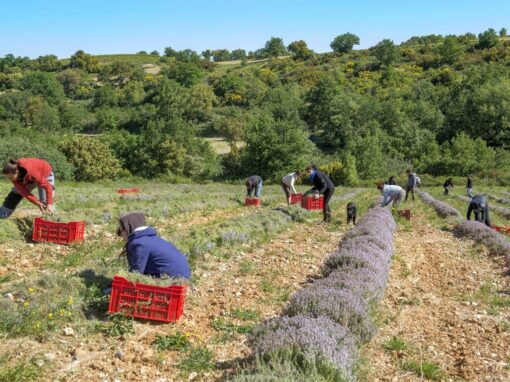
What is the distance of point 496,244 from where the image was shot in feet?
37.0

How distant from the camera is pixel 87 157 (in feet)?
173

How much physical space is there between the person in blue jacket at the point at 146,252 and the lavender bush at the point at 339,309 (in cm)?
167

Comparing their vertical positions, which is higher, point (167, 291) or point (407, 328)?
point (167, 291)

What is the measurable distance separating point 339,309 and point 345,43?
16122 centimetres

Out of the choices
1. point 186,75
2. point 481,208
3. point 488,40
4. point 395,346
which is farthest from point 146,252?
point 488,40

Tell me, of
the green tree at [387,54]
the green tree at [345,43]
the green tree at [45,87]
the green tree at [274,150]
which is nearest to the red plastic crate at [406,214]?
the green tree at [274,150]

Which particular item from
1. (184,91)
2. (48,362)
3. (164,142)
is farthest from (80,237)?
(184,91)

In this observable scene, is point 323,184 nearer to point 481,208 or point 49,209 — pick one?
point 481,208

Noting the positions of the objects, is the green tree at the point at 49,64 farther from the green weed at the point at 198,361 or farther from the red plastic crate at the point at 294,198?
the green weed at the point at 198,361

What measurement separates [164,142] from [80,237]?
50.3 metres

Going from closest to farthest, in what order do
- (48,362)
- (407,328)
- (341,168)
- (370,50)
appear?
(48,362) < (407,328) < (341,168) < (370,50)

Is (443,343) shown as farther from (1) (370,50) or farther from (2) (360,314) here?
(1) (370,50)

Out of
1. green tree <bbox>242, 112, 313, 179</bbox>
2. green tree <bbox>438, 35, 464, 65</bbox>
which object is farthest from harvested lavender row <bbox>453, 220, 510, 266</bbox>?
green tree <bbox>438, 35, 464, 65</bbox>

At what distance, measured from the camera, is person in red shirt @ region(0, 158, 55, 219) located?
8875 millimetres
